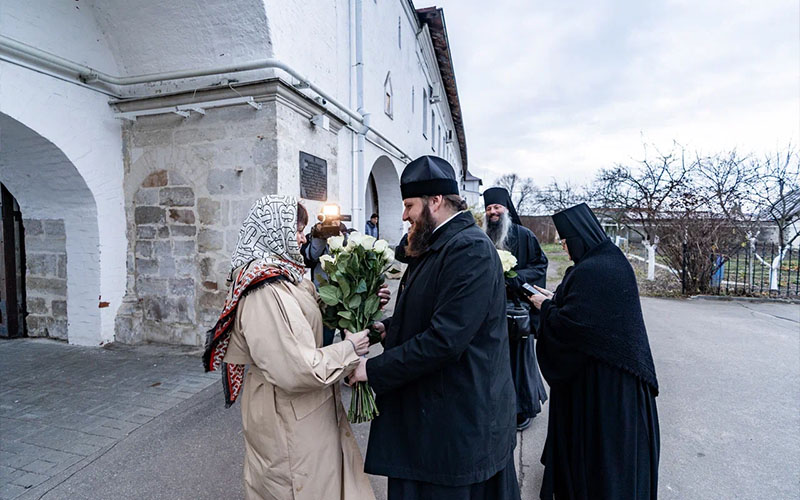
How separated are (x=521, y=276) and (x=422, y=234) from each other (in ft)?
6.31

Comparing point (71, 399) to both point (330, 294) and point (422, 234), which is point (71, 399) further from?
point (422, 234)

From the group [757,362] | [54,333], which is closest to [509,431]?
[757,362]

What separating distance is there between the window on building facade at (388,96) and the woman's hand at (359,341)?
8451 mm

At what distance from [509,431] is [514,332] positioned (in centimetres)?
139

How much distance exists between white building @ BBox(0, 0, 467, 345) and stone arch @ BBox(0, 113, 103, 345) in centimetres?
2

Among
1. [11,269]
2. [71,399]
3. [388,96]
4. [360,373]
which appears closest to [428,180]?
[360,373]

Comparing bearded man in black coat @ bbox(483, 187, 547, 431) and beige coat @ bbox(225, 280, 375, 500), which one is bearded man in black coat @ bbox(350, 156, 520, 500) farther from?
bearded man in black coat @ bbox(483, 187, 547, 431)

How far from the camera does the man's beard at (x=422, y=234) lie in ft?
5.83

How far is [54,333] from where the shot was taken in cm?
549

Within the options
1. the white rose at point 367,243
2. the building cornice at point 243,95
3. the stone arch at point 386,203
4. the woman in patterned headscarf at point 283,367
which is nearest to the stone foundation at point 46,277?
the building cornice at point 243,95

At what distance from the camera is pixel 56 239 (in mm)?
5316

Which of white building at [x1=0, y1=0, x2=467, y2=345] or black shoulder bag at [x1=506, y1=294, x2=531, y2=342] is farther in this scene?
white building at [x1=0, y1=0, x2=467, y2=345]

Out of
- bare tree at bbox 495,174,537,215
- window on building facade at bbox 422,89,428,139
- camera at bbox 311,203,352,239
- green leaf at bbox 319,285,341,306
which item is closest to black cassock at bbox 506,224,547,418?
green leaf at bbox 319,285,341,306

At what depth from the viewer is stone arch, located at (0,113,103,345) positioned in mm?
4867
